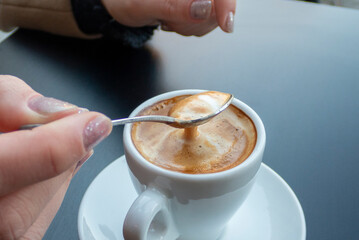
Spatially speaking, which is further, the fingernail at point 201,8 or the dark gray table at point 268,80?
the fingernail at point 201,8

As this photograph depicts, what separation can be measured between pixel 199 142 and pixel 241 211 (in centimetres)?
17

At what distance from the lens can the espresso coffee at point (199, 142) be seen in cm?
53

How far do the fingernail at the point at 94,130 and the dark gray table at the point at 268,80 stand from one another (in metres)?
0.25

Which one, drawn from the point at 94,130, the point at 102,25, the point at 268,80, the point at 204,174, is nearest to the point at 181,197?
the point at 204,174

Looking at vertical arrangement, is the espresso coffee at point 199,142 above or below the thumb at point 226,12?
below

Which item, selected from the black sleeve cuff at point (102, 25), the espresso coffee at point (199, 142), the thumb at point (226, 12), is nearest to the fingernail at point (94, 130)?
the espresso coffee at point (199, 142)

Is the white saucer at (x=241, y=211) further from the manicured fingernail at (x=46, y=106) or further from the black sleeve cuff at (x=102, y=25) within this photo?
the black sleeve cuff at (x=102, y=25)

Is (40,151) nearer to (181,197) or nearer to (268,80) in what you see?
(181,197)

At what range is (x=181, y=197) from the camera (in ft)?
1.59

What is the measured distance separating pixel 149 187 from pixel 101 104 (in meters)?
0.44

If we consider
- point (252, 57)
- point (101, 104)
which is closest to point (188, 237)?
point (101, 104)

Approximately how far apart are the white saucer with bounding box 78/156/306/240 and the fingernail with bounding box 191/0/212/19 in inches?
18.3

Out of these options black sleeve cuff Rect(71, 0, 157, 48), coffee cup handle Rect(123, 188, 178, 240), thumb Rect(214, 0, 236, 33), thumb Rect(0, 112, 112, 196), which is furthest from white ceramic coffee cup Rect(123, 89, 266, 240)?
black sleeve cuff Rect(71, 0, 157, 48)

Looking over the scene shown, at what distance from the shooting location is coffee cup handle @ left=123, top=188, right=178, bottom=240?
44 cm
